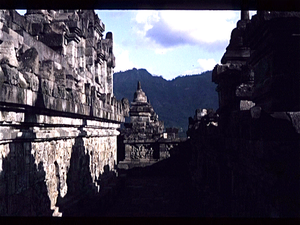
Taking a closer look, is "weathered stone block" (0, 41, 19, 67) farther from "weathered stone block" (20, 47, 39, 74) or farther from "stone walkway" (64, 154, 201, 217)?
"stone walkway" (64, 154, 201, 217)

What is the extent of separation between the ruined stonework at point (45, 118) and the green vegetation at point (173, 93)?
5098cm

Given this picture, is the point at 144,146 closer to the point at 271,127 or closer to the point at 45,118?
the point at 45,118

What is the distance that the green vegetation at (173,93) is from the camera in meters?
65.9

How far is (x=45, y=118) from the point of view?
565 centimetres

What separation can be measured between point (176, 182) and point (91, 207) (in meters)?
6.26

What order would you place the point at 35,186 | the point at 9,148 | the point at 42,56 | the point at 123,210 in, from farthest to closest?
the point at 123,210 → the point at 42,56 → the point at 35,186 → the point at 9,148

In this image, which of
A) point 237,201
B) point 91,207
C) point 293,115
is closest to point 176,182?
point 91,207

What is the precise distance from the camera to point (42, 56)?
264 inches

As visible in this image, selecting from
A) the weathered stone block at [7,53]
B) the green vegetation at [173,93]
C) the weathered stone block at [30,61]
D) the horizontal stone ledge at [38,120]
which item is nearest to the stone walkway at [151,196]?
the horizontal stone ledge at [38,120]

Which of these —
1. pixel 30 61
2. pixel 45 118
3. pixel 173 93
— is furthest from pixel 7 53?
pixel 173 93

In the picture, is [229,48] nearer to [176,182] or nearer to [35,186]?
[35,186]

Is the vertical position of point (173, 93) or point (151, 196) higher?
point (173, 93)

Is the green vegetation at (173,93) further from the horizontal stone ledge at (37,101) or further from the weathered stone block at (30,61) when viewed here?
the weathered stone block at (30,61)

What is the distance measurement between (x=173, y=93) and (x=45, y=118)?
69560 millimetres
